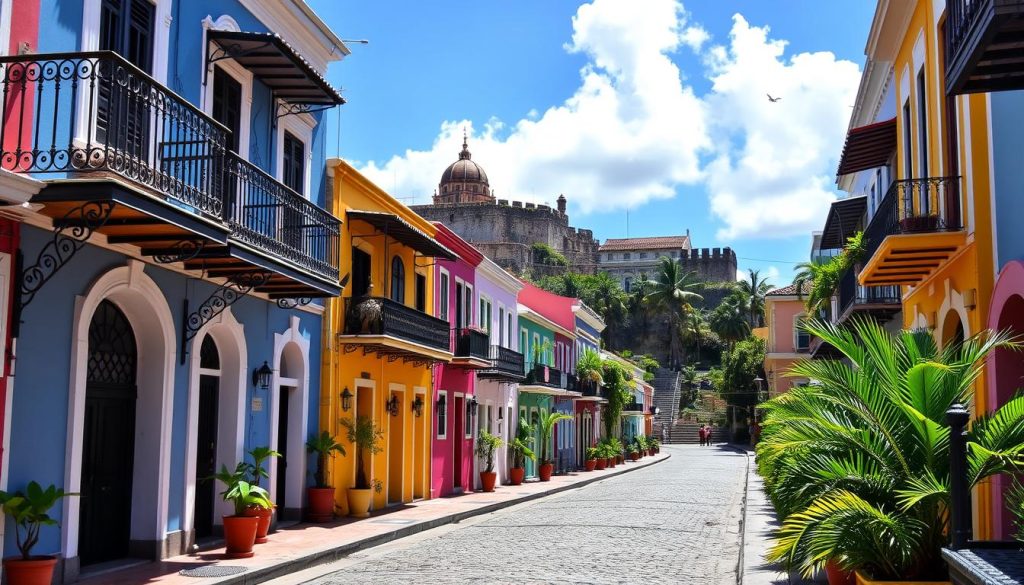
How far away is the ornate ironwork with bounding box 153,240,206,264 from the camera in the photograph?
1090cm

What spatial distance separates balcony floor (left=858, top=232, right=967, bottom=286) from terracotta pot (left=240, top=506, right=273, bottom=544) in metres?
8.34

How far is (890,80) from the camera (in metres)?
17.2

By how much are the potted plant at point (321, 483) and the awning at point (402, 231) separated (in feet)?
13.1

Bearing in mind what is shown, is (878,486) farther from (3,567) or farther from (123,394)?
(123,394)

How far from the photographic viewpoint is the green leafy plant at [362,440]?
1814 cm

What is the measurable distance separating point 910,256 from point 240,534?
28.9ft

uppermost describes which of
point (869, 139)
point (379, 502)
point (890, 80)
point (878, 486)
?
point (890, 80)

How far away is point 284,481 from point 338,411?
183 cm

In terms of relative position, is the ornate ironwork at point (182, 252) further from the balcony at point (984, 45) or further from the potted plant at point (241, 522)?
the balcony at point (984, 45)

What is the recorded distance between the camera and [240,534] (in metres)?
12.2

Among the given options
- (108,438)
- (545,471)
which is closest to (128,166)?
(108,438)

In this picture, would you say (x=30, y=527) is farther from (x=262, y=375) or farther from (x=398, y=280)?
(x=398, y=280)

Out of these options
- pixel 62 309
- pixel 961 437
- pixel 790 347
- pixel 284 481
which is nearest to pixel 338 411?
pixel 284 481

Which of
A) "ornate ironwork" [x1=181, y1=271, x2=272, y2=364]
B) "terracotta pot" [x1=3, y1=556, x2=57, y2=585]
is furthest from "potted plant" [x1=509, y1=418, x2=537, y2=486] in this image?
"terracotta pot" [x1=3, y1=556, x2=57, y2=585]
